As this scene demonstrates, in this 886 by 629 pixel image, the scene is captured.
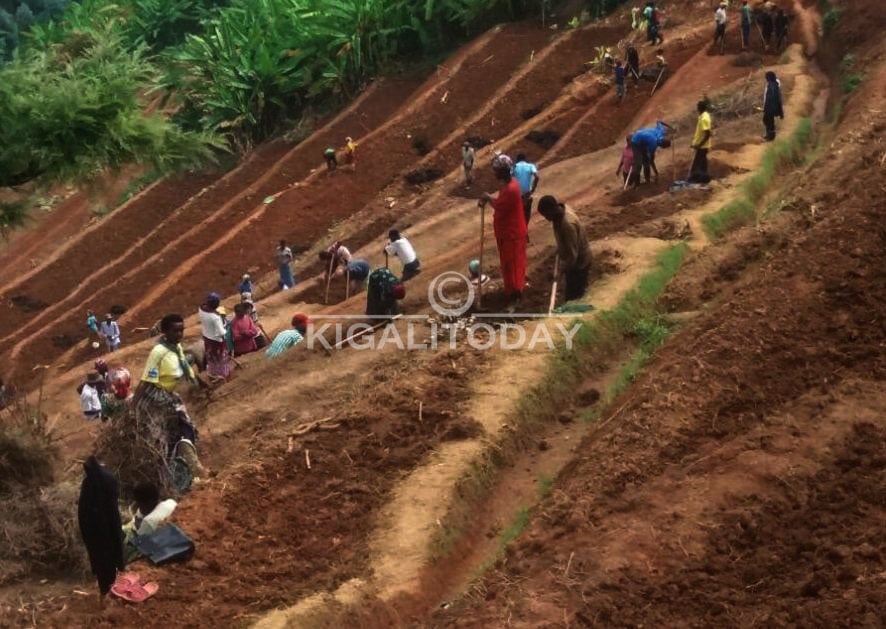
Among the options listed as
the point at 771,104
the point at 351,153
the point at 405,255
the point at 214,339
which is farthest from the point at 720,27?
the point at 214,339

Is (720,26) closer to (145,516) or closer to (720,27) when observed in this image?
(720,27)

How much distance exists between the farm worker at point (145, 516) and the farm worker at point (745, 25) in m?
20.8

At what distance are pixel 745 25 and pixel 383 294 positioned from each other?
15366 millimetres

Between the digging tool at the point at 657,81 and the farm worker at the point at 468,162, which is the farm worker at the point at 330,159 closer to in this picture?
the farm worker at the point at 468,162

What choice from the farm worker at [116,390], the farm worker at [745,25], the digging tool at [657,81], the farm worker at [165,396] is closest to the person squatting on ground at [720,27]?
the farm worker at [745,25]

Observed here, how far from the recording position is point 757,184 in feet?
53.1

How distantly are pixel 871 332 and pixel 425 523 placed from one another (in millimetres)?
3881

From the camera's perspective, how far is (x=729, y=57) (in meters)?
25.3

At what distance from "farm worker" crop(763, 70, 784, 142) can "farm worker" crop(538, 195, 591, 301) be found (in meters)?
7.22

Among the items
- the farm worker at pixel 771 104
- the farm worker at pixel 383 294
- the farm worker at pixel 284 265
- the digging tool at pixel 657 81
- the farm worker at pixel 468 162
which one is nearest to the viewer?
the farm worker at pixel 383 294

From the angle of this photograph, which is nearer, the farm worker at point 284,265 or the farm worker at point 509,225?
the farm worker at point 509,225

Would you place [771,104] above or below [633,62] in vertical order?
above

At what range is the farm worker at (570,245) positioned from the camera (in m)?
11.6

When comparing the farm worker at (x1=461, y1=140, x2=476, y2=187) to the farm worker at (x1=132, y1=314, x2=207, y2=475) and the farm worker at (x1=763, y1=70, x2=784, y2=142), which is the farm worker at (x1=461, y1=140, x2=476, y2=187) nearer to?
the farm worker at (x1=763, y1=70, x2=784, y2=142)
